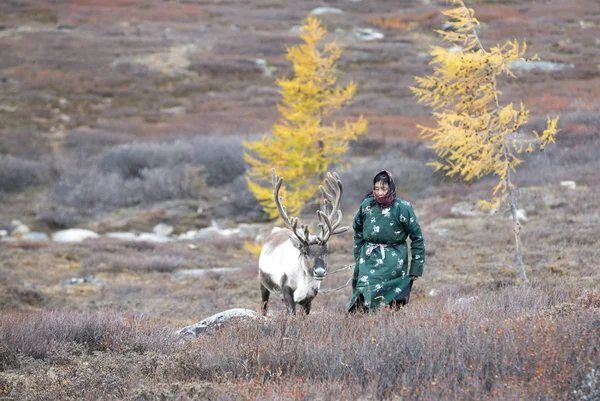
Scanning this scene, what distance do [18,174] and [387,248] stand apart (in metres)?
23.5

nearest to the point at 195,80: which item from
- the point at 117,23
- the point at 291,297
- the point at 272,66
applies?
the point at 272,66

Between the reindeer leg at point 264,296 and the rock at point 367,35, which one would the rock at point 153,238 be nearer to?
Result: the reindeer leg at point 264,296

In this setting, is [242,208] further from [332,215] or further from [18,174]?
[332,215]

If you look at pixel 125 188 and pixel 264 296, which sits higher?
pixel 264 296

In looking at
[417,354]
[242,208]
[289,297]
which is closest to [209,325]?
[289,297]

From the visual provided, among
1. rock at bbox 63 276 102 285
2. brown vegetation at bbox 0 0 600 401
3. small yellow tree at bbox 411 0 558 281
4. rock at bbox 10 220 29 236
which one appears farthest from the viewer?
rock at bbox 10 220 29 236

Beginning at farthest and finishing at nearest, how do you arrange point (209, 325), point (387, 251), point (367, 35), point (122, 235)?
point (367, 35), point (122, 235), point (209, 325), point (387, 251)

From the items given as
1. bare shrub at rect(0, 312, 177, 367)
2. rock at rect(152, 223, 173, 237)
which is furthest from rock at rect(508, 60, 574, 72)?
bare shrub at rect(0, 312, 177, 367)

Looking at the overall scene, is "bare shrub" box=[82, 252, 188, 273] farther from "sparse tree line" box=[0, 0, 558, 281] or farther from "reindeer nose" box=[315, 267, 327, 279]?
"reindeer nose" box=[315, 267, 327, 279]

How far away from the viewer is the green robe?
6.69m

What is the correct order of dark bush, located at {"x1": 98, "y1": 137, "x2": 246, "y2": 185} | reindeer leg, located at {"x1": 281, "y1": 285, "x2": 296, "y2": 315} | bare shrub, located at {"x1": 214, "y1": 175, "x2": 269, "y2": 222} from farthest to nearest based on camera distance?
dark bush, located at {"x1": 98, "y1": 137, "x2": 246, "y2": 185} → bare shrub, located at {"x1": 214, "y1": 175, "x2": 269, "y2": 222} → reindeer leg, located at {"x1": 281, "y1": 285, "x2": 296, "y2": 315}

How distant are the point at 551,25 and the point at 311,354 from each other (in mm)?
46520

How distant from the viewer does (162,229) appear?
22.8 meters

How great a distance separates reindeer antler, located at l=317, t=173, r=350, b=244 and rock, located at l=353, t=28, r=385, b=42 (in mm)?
42793
